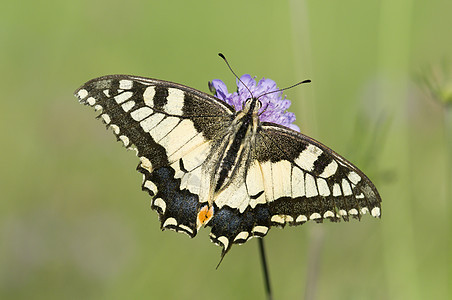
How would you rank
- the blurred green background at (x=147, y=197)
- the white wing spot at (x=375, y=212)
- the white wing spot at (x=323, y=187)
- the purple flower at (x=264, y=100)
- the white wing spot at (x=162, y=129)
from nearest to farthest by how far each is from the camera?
the white wing spot at (x=375, y=212)
the white wing spot at (x=323, y=187)
the white wing spot at (x=162, y=129)
the purple flower at (x=264, y=100)
the blurred green background at (x=147, y=197)

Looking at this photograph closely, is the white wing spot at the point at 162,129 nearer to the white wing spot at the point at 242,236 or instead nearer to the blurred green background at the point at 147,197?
the white wing spot at the point at 242,236

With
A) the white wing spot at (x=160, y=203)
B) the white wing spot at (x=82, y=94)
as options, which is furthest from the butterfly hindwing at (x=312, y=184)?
the white wing spot at (x=82, y=94)

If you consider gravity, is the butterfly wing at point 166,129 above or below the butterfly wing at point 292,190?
above
